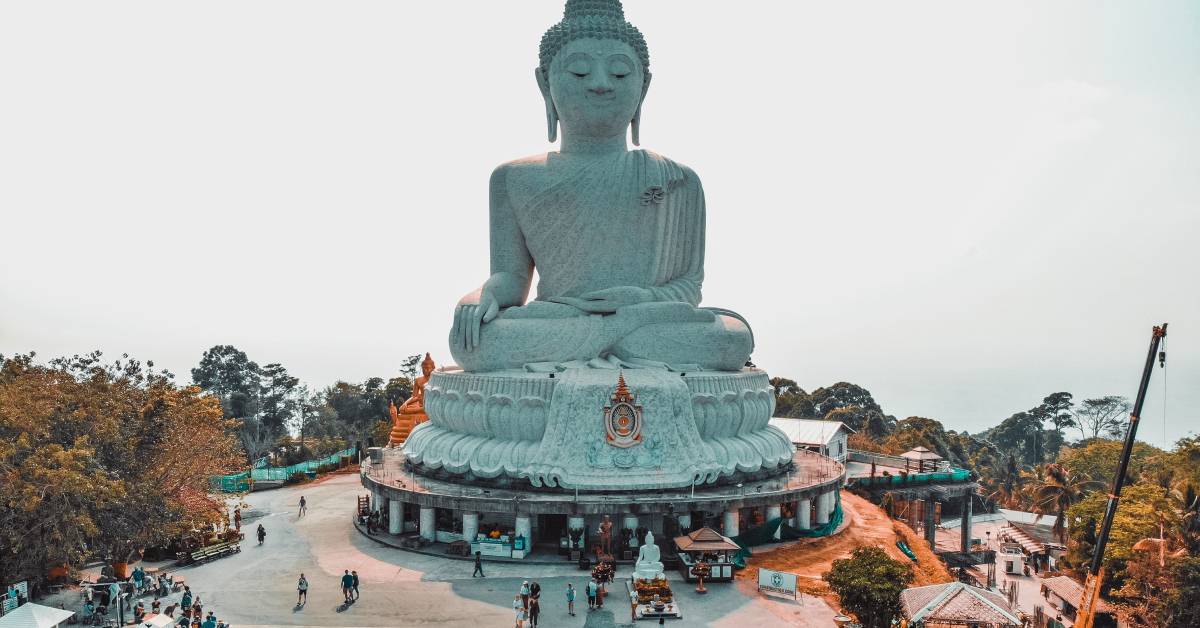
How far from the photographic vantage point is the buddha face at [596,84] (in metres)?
20.6

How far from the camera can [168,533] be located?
→ 14.7 meters

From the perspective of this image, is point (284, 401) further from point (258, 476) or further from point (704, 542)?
point (704, 542)

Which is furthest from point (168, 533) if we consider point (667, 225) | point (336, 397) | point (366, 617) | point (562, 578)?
point (336, 397)

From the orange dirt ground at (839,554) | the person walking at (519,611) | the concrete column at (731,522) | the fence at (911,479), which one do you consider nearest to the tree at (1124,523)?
the orange dirt ground at (839,554)

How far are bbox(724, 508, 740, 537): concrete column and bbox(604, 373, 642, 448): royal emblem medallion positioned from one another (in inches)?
89.8

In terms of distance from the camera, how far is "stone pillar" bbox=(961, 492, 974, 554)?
2617 centimetres

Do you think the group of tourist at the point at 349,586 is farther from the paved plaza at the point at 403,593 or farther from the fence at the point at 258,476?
the fence at the point at 258,476

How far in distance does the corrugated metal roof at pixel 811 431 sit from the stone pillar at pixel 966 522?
4.61 meters

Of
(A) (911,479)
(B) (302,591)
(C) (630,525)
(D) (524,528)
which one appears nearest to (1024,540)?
(A) (911,479)

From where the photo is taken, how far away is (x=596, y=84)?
20.5 meters

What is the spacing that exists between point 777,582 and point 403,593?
630cm

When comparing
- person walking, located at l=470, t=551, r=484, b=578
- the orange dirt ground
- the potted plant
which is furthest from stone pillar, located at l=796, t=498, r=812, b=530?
person walking, located at l=470, t=551, r=484, b=578

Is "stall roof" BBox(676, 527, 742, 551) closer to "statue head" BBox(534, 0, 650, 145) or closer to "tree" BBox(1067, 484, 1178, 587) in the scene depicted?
"tree" BBox(1067, 484, 1178, 587)

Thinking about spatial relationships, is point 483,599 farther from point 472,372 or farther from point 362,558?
point 472,372
